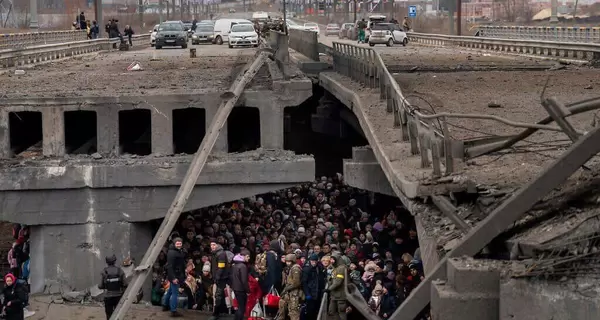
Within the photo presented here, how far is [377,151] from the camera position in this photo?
50.5ft

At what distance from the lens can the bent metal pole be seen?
16266 mm

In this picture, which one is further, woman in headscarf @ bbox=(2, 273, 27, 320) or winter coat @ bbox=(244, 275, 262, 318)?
winter coat @ bbox=(244, 275, 262, 318)

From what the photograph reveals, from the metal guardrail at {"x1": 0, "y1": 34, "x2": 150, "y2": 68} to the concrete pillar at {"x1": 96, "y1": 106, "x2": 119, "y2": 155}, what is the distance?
16021 millimetres

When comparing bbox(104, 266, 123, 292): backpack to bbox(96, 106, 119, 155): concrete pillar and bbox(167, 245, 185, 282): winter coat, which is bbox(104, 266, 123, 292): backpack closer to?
bbox(167, 245, 185, 282): winter coat

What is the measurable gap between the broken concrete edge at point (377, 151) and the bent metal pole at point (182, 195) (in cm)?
205

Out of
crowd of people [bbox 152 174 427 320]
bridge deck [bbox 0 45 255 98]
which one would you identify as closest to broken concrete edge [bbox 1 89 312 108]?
bridge deck [bbox 0 45 255 98]

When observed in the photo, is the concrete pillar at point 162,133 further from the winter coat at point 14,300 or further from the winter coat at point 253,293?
the winter coat at point 14,300

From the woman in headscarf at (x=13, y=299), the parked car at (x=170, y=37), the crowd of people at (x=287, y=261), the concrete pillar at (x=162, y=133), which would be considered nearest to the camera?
the crowd of people at (x=287, y=261)

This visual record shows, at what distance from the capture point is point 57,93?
23.8 m

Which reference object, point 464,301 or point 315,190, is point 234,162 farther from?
point 464,301

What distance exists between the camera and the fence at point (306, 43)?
40.1 m

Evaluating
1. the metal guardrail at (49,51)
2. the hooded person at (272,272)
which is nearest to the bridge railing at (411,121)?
the hooded person at (272,272)

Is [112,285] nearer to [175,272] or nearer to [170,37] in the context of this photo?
[175,272]

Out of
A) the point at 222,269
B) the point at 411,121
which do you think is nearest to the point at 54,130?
the point at 222,269
